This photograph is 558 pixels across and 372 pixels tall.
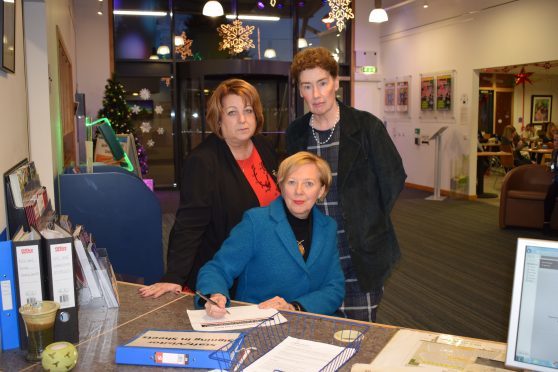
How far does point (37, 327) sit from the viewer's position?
1.64m

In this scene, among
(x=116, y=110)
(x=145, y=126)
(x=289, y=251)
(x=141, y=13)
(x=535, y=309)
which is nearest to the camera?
(x=535, y=309)

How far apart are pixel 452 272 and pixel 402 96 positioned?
23.0 ft

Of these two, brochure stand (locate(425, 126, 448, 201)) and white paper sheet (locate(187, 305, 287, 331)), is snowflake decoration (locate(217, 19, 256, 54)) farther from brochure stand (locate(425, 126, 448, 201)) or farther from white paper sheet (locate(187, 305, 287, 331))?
white paper sheet (locate(187, 305, 287, 331))

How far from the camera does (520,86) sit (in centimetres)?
1634

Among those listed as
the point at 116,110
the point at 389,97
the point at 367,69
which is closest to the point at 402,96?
the point at 389,97

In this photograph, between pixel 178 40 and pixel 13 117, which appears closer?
pixel 13 117

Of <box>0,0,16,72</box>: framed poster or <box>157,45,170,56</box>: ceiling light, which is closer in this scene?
<box>0,0,16,72</box>: framed poster

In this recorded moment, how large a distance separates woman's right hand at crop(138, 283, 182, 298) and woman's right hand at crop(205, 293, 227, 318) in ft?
1.07

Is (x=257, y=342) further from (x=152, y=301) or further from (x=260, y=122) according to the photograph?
(x=260, y=122)

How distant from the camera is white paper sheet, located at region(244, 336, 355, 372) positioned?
1.52m

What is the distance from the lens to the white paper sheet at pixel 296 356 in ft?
4.98

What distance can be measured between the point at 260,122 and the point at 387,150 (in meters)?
0.58

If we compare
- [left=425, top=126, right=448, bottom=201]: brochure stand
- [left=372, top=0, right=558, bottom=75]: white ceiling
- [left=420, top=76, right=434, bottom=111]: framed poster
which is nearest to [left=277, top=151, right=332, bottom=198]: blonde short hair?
[left=372, top=0, right=558, bottom=75]: white ceiling

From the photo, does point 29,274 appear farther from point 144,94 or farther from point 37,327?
point 144,94
